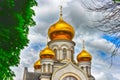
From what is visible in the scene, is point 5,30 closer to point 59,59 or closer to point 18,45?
point 18,45

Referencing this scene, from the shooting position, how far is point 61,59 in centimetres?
3769

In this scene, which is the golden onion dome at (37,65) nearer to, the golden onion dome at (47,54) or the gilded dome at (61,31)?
the gilded dome at (61,31)

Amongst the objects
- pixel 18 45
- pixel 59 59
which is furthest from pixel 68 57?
pixel 18 45

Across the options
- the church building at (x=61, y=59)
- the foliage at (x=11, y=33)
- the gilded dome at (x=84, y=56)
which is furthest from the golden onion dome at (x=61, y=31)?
the foliage at (x=11, y=33)

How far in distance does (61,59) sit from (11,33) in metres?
26.5

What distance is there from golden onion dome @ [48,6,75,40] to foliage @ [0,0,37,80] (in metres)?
26.8

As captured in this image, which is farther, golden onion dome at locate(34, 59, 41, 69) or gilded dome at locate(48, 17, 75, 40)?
golden onion dome at locate(34, 59, 41, 69)

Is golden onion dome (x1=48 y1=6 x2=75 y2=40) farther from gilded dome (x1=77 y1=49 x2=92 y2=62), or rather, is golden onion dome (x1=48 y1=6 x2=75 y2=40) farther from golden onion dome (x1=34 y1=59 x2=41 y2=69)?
golden onion dome (x1=34 y1=59 x2=41 y2=69)

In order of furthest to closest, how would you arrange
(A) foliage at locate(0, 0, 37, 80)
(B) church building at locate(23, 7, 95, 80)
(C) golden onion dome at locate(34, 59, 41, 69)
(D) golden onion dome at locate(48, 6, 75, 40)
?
1. (C) golden onion dome at locate(34, 59, 41, 69)
2. (D) golden onion dome at locate(48, 6, 75, 40)
3. (B) church building at locate(23, 7, 95, 80)
4. (A) foliage at locate(0, 0, 37, 80)

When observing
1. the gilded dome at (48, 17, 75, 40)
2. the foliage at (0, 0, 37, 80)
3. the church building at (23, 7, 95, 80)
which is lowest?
the foliage at (0, 0, 37, 80)

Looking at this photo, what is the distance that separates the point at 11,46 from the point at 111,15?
654 cm

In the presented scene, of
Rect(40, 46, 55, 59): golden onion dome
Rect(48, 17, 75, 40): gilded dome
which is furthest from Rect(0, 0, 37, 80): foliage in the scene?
Rect(48, 17, 75, 40): gilded dome

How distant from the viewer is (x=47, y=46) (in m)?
38.5

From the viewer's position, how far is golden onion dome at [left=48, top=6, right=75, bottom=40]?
3897 centimetres
